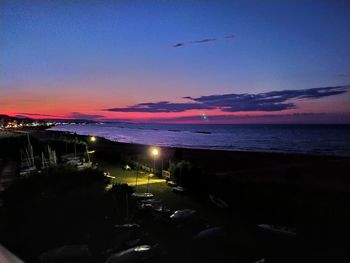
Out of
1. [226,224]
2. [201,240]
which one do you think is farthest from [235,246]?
[226,224]

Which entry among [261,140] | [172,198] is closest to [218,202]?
[172,198]

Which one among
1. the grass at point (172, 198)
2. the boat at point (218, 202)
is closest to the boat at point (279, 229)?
the grass at point (172, 198)

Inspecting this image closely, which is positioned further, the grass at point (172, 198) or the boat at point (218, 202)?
the boat at point (218, 202)

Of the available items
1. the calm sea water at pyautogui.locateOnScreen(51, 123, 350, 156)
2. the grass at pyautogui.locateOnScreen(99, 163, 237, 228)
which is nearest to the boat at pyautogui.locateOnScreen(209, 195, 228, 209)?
the grass at pyautogui.locateOnScreen(99, 163, 237, 228)

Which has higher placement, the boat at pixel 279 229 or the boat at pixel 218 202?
the boat at pixel 218 202

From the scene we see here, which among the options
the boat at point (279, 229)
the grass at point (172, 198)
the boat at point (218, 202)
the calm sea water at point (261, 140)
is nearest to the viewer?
the boat at point (279, 229)

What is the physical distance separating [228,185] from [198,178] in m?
1.11

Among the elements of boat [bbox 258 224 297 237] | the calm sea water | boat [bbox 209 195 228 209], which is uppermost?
boat [bbox 209 195 228 209]

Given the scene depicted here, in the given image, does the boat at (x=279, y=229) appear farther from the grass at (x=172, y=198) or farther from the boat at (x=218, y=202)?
the boat at (x=218, y=202)

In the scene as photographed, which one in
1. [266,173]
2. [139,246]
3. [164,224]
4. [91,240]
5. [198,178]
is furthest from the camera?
[266,173]

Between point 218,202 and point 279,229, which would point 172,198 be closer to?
point 218,202

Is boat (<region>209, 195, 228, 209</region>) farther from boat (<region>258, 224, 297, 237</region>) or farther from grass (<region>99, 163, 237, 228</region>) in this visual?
boat (<region>258, 224, 297, 237</region>)

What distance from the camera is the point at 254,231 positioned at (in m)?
7.48

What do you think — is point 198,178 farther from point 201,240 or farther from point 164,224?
point 201,240
